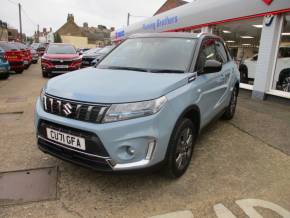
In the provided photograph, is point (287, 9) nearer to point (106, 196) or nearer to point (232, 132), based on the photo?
point (232, 132)

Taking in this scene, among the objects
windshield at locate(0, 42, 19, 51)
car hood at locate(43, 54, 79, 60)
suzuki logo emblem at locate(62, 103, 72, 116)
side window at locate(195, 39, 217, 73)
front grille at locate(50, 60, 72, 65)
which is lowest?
front grille at locate(50, 60, 72, 65)

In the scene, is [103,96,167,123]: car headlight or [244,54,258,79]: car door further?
[244,54,258,79]: car door

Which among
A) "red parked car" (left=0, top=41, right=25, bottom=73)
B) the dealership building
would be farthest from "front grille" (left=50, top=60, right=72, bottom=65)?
the dealership building

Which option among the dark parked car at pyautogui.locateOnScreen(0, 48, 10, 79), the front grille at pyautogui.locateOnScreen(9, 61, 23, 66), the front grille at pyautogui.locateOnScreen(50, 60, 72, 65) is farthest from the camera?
the front grille at pyautogui.locateOnScreen(9, 61, 23, 66)

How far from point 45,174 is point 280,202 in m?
2.76

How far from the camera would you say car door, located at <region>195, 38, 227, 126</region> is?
372cm

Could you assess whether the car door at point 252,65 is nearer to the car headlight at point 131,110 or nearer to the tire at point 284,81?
the tire at point 284,81

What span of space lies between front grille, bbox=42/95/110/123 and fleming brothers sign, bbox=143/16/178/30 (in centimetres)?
1216

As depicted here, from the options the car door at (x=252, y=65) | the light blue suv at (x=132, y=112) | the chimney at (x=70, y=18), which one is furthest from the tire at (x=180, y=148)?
the chimney at (x=70, y=18)

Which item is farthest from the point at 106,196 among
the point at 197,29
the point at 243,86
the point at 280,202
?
the point at 197,29

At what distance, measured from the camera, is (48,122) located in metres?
3.03

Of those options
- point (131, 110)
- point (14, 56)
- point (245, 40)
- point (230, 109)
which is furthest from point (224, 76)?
point (14, 56)

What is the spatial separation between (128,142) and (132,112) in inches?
11.5

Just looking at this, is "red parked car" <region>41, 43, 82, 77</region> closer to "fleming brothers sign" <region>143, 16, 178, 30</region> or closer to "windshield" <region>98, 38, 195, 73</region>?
"fleming brothers sign" <region>143, 16, 178, 30</region>
